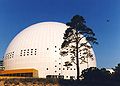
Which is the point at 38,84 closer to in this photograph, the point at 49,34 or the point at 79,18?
the point at 79,18

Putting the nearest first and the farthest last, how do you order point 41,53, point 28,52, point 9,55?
point 41,53
point 28,52
point 9,55

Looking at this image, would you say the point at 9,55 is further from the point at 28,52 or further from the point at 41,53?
the point at 41,53

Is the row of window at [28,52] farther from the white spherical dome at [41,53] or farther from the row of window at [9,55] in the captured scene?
the row of window at [9,55]

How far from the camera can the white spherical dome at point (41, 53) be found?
259 feet

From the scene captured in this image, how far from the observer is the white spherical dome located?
259ft

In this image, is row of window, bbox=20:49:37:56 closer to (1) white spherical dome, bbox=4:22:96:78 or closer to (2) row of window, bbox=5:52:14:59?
(1) white spherical dome, bbox=4:22:96:78

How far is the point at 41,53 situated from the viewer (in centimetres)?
7969

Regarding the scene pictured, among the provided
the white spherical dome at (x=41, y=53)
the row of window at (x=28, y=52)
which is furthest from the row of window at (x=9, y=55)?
the row of window at (x=28, y=52)

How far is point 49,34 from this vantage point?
83.4 m

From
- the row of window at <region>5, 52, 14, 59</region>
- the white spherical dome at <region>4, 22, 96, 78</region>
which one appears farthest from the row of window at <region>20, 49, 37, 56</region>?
the row of window at <region>5, 52, 14, 59</region>

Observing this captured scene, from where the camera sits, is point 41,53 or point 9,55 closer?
point 41,53

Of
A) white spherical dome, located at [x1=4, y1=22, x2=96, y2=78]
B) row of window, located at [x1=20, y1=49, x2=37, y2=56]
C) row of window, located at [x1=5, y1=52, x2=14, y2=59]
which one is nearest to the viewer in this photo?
white spherical dome, located at [x1=4, y1=22, x2=96, y2=78]

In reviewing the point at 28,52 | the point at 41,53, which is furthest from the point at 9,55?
the point at 41,53

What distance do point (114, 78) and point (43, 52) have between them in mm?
28899
